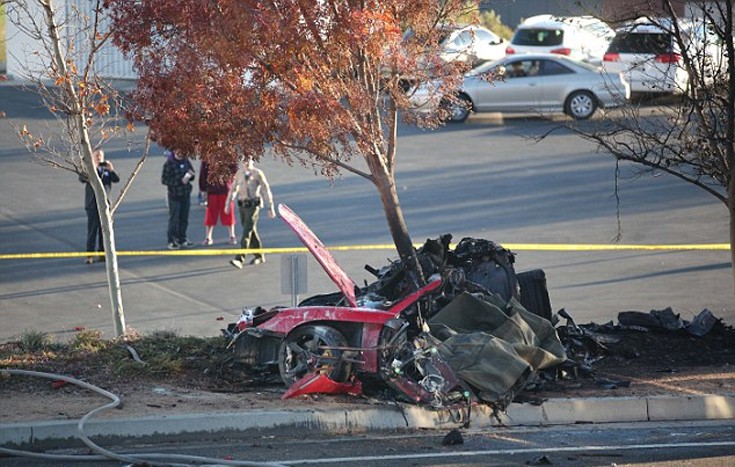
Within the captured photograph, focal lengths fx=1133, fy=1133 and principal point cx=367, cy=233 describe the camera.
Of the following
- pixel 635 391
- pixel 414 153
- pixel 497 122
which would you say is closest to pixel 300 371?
pixel 635 391

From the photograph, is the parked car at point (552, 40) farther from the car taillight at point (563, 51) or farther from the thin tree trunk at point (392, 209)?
the thin tree trunk at point (392, 209)

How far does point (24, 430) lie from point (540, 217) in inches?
554

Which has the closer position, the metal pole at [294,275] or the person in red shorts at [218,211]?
the metal pole at [294,275]

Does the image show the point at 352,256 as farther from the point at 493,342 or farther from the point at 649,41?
the point at 493,342

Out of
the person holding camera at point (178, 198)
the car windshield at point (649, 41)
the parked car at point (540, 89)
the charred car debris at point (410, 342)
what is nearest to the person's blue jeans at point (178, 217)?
the person holding camera at point (178, 198)

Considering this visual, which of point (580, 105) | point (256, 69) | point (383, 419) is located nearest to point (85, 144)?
point (256, 69)

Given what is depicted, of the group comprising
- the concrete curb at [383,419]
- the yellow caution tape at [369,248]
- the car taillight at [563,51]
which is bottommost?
the concrete curb at [383,419]

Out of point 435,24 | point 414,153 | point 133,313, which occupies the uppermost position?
point 435,24

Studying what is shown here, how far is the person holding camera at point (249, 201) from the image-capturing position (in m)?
18.4

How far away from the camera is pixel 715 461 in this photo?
27.9 feet

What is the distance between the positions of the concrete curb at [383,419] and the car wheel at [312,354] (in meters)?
0.62

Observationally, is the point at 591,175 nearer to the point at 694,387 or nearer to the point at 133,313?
the point at 133,313

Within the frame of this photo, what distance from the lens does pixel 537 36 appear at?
37.8 m

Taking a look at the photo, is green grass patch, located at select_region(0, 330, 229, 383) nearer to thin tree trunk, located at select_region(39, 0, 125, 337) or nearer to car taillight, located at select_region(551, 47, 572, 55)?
thin tree trunk, located at select_region(39, 0, 125, 337)
